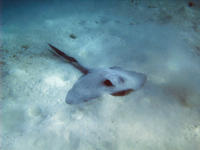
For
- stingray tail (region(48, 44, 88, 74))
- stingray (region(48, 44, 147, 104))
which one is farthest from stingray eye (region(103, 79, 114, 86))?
stingray tail (region(48, 44, 88, 74))

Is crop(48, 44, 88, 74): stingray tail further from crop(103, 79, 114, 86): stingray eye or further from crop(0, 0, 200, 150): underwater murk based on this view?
crop(103, 79, 114, 86): stingray eye

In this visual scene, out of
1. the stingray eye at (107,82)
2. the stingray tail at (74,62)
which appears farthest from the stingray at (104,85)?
the stingray tail at (74,62)

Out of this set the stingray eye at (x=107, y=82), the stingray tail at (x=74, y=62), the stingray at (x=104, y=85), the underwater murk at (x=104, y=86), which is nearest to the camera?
the underwater murk at (x=104, y=86)

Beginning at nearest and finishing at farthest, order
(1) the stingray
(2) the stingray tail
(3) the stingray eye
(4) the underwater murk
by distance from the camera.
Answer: (4) the underwater murk
(1) the stingray
(3) the stingray eye
(2) the stingray tail

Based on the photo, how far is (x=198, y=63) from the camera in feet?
11.5

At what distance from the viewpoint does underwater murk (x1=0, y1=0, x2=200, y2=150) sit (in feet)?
7.35

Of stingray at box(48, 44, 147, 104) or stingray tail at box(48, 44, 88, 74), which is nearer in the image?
stingray at box(48, 44, 147, 104)

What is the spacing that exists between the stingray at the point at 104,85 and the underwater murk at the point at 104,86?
0.8 inches

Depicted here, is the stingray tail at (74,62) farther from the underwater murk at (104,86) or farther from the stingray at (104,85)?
the stingray at (104,85)

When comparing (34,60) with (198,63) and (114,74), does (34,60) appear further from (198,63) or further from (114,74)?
(198,63)

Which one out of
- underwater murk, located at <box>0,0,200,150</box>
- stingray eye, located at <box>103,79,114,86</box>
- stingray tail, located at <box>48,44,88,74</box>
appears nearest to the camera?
underwater murk, located at <box>0,0,200,150</box>

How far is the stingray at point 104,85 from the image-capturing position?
2777 millimetres

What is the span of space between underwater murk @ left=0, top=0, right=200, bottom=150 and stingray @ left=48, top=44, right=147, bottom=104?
0.07 feet

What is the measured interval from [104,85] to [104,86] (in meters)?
0.02
